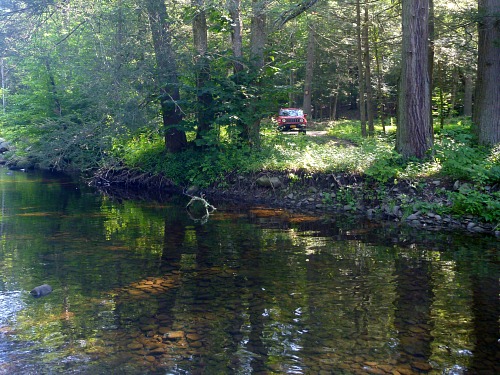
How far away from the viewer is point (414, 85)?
1469cm

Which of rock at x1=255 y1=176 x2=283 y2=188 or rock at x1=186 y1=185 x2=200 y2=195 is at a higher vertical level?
rock at x1=255 y1=176 x2=283 y2=188

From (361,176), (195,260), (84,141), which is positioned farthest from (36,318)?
(84,141)

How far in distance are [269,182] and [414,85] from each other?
542 centimetres

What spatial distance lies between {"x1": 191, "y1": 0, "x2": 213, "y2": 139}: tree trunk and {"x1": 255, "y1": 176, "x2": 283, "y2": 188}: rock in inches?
130

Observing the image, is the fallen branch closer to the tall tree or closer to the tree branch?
the tall tree

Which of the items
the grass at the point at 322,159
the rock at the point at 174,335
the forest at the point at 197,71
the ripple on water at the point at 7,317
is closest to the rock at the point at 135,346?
the rock at the point at 174,335

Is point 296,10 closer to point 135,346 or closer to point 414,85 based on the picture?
point 414,85

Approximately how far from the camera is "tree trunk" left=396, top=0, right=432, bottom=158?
14.5 metres

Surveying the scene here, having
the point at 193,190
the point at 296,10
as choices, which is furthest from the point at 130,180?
the point at 296,10

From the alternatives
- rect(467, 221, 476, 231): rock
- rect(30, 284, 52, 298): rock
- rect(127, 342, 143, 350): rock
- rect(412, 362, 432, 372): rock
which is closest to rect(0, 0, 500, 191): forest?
rect(467, 221, 476, 231): rock

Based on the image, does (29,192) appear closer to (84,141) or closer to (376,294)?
(84,141)

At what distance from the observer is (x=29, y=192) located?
20672mm

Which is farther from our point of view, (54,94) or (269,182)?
(54,94)

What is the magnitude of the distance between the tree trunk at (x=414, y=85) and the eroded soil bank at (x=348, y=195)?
1.41 metres
